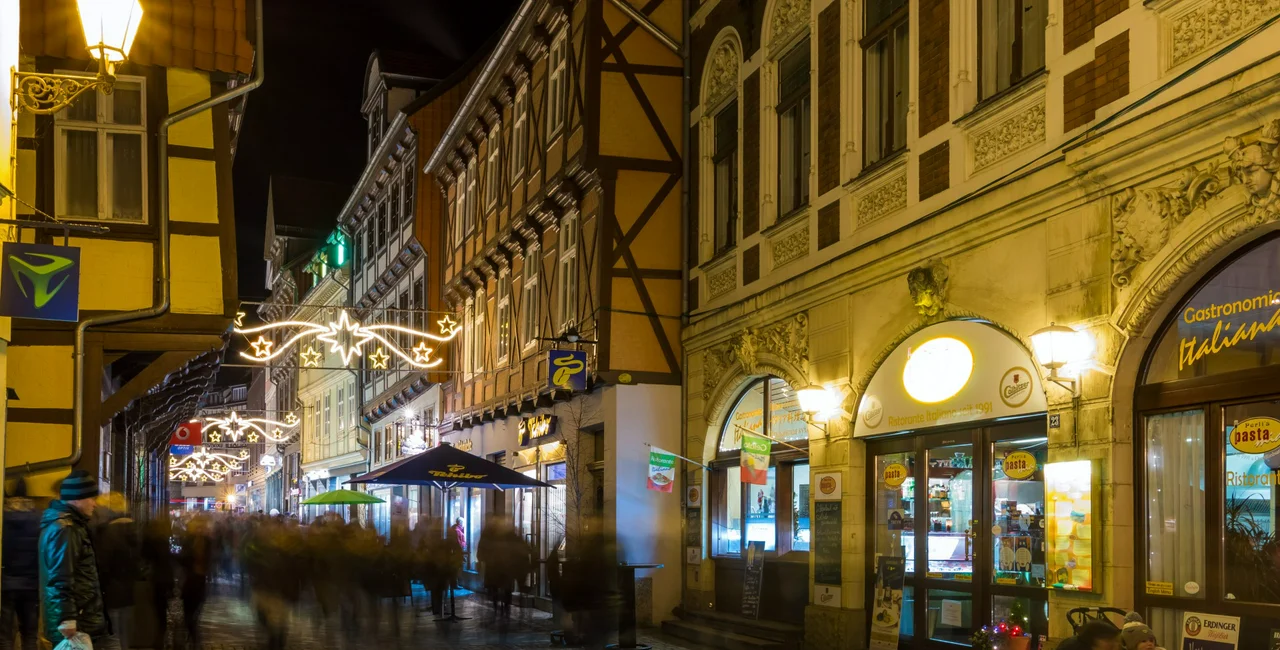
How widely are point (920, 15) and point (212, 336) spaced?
8.70 m

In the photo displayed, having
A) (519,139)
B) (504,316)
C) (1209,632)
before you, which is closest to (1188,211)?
(1209,632)

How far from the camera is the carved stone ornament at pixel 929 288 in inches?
532

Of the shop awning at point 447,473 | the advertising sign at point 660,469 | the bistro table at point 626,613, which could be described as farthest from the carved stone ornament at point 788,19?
the shop awning at point 447,473

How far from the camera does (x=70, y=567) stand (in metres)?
8.52

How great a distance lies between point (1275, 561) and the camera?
9.45 metres

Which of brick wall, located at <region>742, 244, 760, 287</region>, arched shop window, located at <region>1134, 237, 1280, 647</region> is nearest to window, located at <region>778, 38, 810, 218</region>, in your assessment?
brick wall, located at <region>742, 244, 760, 287</region>

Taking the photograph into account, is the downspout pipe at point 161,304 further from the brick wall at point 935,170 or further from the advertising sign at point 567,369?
the brick wall at point 935,170

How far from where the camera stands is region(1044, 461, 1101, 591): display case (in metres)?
10.9

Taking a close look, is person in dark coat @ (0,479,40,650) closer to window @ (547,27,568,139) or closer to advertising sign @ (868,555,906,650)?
advertising sign @ (868,555,906,650)

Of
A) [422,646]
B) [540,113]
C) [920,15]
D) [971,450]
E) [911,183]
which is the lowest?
[422,646]

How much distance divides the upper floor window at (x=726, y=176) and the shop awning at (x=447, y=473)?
463cm

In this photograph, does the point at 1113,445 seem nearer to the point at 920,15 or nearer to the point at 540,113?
the point at 920,15

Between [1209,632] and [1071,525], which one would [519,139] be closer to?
[1071,525]

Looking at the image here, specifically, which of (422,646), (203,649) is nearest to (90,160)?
(203,649)
